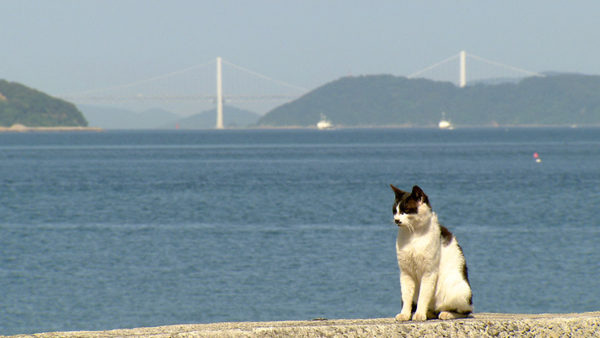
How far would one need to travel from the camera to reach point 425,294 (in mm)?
5520

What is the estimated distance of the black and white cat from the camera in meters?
5.32

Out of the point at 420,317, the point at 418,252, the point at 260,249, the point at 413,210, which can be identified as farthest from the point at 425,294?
the point at 260,249

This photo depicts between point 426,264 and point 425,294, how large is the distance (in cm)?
22

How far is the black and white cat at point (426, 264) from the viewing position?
532 centimetres

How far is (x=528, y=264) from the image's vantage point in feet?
86.7

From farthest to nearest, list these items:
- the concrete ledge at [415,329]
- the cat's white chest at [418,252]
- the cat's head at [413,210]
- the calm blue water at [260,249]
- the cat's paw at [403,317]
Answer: the calm blue water at [260,249]
the cat's paw at [403,317]
the cat's white chest at [418,252]
the cat's head at [413,210]
the concrete ledge at [415,329]

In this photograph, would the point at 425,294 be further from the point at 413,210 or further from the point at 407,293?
the point at 413,210

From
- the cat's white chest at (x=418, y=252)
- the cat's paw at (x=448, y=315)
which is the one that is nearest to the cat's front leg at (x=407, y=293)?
the cat's white chest at (x=418, y=252)

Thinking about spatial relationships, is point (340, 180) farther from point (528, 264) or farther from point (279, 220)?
point (528, 264)

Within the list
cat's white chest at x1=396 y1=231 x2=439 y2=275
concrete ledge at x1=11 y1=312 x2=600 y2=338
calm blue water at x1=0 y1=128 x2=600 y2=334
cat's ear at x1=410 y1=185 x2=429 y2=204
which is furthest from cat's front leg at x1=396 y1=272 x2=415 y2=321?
calm blue water at x1=0 y1=128 x2=600 y2=334

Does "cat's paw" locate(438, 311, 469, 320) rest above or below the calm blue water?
above

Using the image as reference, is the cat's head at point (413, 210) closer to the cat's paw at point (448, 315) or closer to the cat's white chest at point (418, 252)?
the cat's white chest at point (418, 252)

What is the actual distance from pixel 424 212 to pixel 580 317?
1118 millimetres

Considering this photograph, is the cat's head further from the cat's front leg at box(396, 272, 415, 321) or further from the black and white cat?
the cat's front leg at box(396, 272, 415, 321)
